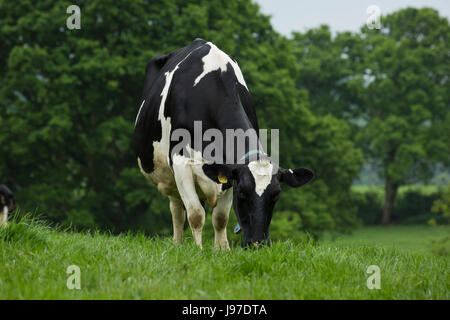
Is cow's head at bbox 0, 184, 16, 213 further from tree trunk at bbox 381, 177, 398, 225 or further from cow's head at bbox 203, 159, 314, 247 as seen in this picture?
tree trunk at bbox 381, 177, 398, 225

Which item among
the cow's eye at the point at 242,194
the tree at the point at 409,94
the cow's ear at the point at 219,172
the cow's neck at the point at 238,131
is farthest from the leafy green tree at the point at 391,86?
the cow's eye at the point at 242,194

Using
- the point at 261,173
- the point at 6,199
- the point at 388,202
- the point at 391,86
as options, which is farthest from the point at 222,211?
the point at 388,202

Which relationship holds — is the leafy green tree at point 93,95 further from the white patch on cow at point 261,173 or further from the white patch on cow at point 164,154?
the white patch on cow at point 261,173

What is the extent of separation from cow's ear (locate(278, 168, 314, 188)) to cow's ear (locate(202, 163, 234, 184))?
0.50m

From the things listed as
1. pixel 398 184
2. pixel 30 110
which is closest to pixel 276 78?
pixel 30 110

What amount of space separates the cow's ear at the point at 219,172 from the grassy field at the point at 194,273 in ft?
2.34

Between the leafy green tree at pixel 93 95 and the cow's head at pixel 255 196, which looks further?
the leafy green tree at pixel 93 95

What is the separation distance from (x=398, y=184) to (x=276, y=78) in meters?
22.8

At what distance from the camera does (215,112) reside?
20.3 feet

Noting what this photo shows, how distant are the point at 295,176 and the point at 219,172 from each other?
77 centimetres

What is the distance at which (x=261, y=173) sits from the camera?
16.5ft

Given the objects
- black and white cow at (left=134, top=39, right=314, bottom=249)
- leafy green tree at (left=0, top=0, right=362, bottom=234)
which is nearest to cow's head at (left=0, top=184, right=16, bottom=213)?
leafy green tree at (left=0, top=0, right=362, bottom=234)

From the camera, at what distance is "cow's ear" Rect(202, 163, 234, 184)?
17.7 feet

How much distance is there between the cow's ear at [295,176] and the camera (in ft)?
17.7
